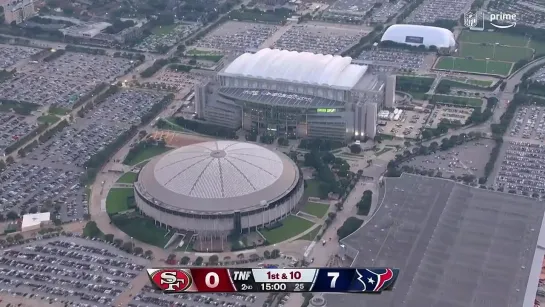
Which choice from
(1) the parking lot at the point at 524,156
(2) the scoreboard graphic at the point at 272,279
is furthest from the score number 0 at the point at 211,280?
(1) the parking lot at the point at 524,156

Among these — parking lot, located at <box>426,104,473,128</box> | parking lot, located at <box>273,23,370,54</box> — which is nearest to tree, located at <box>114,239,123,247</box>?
parking lot, located at <box>426,104,473,128</box>

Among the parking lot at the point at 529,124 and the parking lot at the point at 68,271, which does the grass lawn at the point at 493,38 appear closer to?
the parking lot at the point at 529,124

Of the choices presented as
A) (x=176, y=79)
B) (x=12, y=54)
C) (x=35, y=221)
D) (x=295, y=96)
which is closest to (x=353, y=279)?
(x=35, y=221)

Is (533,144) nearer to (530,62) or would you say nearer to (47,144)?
(530,62)

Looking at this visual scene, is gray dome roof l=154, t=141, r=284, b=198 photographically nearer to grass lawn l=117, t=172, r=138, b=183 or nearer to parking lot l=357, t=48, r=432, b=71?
grass lawn l=117, t=172, r=138, b=183

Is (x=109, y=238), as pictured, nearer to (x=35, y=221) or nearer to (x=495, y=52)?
(x=35, y=221)
